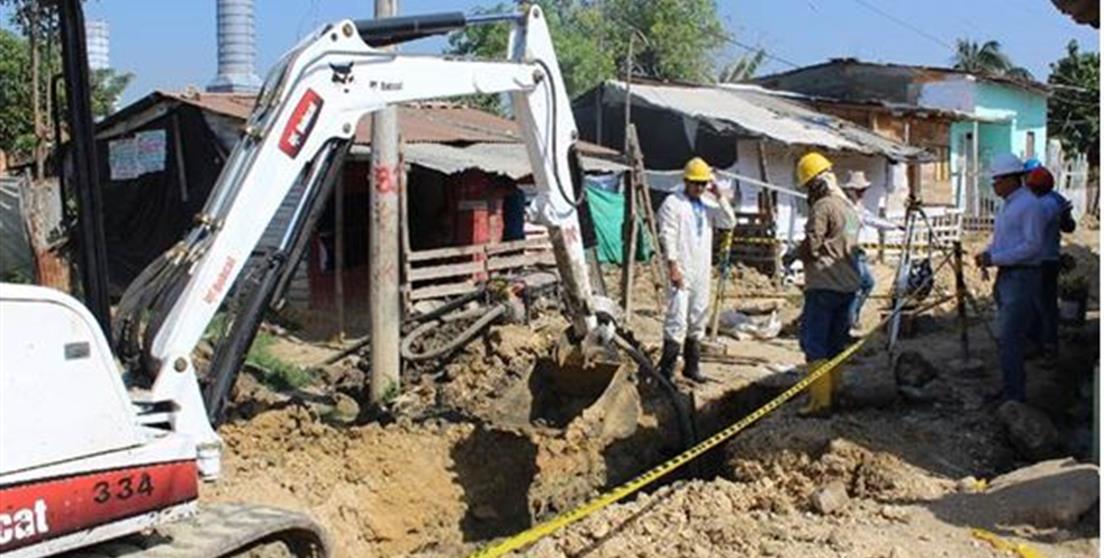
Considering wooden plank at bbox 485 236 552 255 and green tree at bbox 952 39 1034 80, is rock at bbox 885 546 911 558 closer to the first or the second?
wooden plank at bbox 485 236 552 255

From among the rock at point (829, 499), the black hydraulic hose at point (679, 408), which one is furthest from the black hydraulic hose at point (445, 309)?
the rock at point (829, 499)

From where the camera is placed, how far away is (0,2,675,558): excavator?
4.00m

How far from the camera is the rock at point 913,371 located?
9.38 metres

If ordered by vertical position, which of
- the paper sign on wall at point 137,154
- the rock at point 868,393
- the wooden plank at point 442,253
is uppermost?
the paper sign on wall at point 137,154

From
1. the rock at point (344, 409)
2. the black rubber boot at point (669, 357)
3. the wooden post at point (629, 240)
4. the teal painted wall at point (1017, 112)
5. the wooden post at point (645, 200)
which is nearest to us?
the black rubber boot at point (669, 357)

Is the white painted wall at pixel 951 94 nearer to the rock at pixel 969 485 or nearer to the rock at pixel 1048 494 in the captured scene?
the rock at pixel 969 485

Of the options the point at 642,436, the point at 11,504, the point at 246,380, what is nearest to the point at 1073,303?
the point at 642,436

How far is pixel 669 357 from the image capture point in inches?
383

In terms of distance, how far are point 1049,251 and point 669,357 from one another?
286 cm

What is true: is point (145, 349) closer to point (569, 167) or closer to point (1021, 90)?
point (569, 167)

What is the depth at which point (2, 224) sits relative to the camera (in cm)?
1781

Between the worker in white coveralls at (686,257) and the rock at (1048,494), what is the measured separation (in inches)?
133

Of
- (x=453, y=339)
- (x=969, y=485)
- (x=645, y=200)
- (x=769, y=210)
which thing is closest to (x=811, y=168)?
(x=969, y=485)

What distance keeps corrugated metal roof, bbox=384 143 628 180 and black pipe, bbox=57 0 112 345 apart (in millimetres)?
9227
